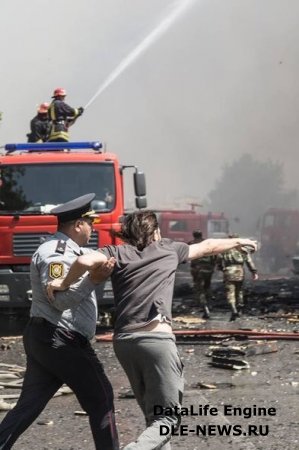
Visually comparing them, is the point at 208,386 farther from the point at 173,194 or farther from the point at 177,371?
the point at 173,194

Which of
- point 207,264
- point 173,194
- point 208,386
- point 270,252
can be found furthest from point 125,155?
point 208,386

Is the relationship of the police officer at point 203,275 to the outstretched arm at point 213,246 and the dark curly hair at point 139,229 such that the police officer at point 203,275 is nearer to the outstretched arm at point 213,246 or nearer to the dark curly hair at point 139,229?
the outstretched arm at point 213,246

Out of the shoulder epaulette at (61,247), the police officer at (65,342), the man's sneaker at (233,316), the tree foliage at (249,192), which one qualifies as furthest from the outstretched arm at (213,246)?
the tree foliage at (249,192)

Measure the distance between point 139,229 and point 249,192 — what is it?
75.5 m

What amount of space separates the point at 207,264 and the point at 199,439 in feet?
30.4

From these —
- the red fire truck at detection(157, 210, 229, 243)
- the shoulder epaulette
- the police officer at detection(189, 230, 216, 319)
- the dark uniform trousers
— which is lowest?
the red fire truck at detection(157, 210, 229, 243)

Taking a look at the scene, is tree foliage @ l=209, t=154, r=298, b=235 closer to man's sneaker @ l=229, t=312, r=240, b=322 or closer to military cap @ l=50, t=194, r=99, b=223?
man's sneaker @ l=229, t=312, r=240, b=322

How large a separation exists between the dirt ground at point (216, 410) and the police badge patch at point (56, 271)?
1.59 m

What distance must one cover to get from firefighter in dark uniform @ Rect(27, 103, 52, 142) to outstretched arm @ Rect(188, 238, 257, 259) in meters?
10.3

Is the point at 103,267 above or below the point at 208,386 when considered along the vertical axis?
above

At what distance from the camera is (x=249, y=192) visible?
79.9 metres


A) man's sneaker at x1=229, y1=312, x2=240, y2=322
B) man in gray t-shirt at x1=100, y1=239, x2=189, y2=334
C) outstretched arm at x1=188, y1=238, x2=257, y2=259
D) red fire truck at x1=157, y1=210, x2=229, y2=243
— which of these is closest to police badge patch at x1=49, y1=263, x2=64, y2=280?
Answer: man in gray t-shirt at x1=100, y1=239, x2=189, y2=334

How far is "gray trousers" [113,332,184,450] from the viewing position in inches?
185

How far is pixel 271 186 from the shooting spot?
72125 mm
